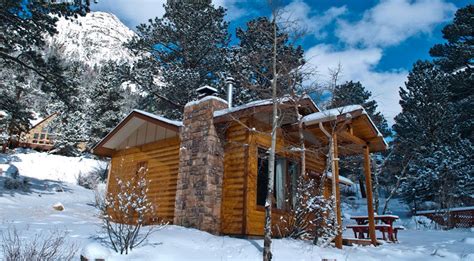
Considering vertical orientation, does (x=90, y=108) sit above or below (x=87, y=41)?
below

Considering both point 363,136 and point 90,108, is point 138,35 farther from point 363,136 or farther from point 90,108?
point 363,136

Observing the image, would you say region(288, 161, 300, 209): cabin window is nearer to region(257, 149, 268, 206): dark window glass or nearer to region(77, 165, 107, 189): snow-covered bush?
region(257, 149, 268, 206): dark window glass

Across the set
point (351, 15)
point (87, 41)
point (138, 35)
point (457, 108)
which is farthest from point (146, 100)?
point (87, 41)

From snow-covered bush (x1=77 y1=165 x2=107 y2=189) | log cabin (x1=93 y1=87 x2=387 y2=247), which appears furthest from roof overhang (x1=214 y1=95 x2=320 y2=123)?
snow-covered bush (x1=77 y1=165 x2=107 y2=189)

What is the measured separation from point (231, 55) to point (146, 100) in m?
6.50

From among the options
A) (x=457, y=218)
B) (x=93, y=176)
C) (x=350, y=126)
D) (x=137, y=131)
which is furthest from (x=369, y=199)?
(x=93, y=176)

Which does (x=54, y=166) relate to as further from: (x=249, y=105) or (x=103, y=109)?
(x=249, y=105)

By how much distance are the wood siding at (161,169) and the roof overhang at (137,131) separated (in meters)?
0.29

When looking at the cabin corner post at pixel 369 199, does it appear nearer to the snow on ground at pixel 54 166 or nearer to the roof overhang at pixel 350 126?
the roof overhang at pixel 350 126

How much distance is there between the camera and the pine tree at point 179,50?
22.0 metres

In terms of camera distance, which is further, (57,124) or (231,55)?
(57,124)

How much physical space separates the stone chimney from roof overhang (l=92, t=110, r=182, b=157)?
871 millimetres

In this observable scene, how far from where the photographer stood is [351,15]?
1373 cm

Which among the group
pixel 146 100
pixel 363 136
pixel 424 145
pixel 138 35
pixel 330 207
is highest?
pixel 138 35
